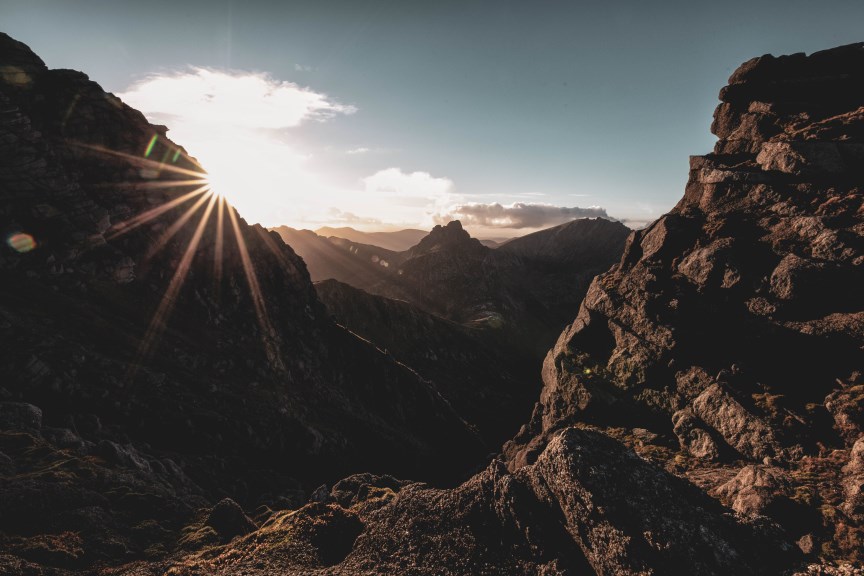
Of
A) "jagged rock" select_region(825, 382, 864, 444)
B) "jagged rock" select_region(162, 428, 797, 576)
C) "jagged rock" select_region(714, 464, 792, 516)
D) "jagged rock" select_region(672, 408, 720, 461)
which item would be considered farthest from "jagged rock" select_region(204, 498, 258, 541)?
"jagged rock" select_region(825, 382, 864, 444)

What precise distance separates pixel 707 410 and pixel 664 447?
669 centimetres

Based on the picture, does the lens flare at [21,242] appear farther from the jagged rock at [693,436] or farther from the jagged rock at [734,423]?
the jagged rock at [734,423]

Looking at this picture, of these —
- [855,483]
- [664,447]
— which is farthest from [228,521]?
[855,483]

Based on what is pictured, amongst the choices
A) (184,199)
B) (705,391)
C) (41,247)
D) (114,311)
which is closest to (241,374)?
(114,311)

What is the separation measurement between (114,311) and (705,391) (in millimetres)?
103572

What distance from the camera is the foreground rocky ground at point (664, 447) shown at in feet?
85.6

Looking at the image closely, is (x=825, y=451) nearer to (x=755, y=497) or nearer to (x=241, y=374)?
(x=755, y=497)

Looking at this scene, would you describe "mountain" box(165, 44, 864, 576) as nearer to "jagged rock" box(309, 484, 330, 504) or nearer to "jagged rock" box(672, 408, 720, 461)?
"jagged rock" box(672, 408, 720, 461)

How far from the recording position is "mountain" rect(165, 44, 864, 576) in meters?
25.4

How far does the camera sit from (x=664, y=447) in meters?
45.4

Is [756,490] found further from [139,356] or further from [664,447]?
[139,356]

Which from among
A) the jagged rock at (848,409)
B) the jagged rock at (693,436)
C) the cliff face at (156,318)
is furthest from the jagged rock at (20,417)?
the jagged rock at (848,409)

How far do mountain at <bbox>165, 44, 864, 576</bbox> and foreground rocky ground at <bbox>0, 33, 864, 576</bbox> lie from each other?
179 mm

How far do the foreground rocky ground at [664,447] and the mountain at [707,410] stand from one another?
0.18 m
